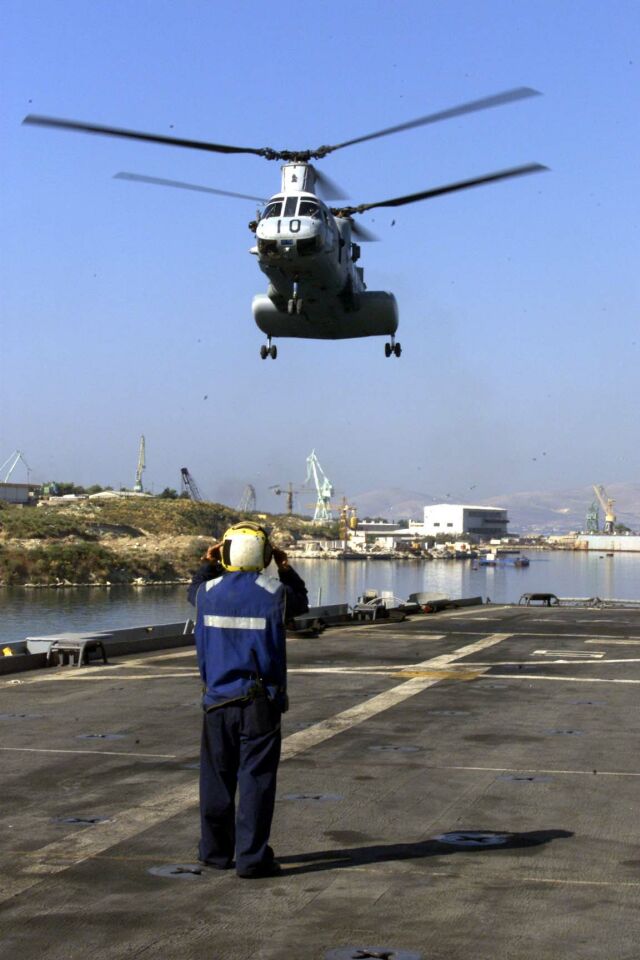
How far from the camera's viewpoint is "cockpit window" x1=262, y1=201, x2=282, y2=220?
101 feet

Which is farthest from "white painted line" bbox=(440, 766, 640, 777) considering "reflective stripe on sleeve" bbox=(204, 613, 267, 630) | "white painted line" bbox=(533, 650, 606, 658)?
"white painted line" bbox=(533, 650, 606, 658)

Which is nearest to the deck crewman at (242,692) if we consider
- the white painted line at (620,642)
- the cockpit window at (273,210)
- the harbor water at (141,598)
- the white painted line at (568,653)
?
the white painted line at (568,653)

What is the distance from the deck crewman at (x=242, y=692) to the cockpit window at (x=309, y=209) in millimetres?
23716

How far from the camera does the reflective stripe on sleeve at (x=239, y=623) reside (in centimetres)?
785

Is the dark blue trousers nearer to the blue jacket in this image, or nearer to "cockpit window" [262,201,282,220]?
the blue jacket

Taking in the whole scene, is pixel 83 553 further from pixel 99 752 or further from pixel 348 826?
pixel 348 826

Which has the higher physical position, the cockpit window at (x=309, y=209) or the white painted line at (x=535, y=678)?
the cockpit window at (x=309, y=209)

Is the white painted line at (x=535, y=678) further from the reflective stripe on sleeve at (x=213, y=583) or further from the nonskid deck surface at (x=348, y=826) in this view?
the reflective stripe on sleeve at (x=213, y=583)

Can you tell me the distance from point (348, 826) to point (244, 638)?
2.01 meters

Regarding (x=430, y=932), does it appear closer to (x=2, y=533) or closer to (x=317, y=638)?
(x=317, y=638)

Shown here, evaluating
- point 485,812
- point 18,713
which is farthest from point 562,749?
point 18,713

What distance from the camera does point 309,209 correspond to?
30.8 m

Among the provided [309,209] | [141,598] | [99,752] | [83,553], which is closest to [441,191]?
[309,209]

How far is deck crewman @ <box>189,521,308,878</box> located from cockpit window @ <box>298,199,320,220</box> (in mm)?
23716
